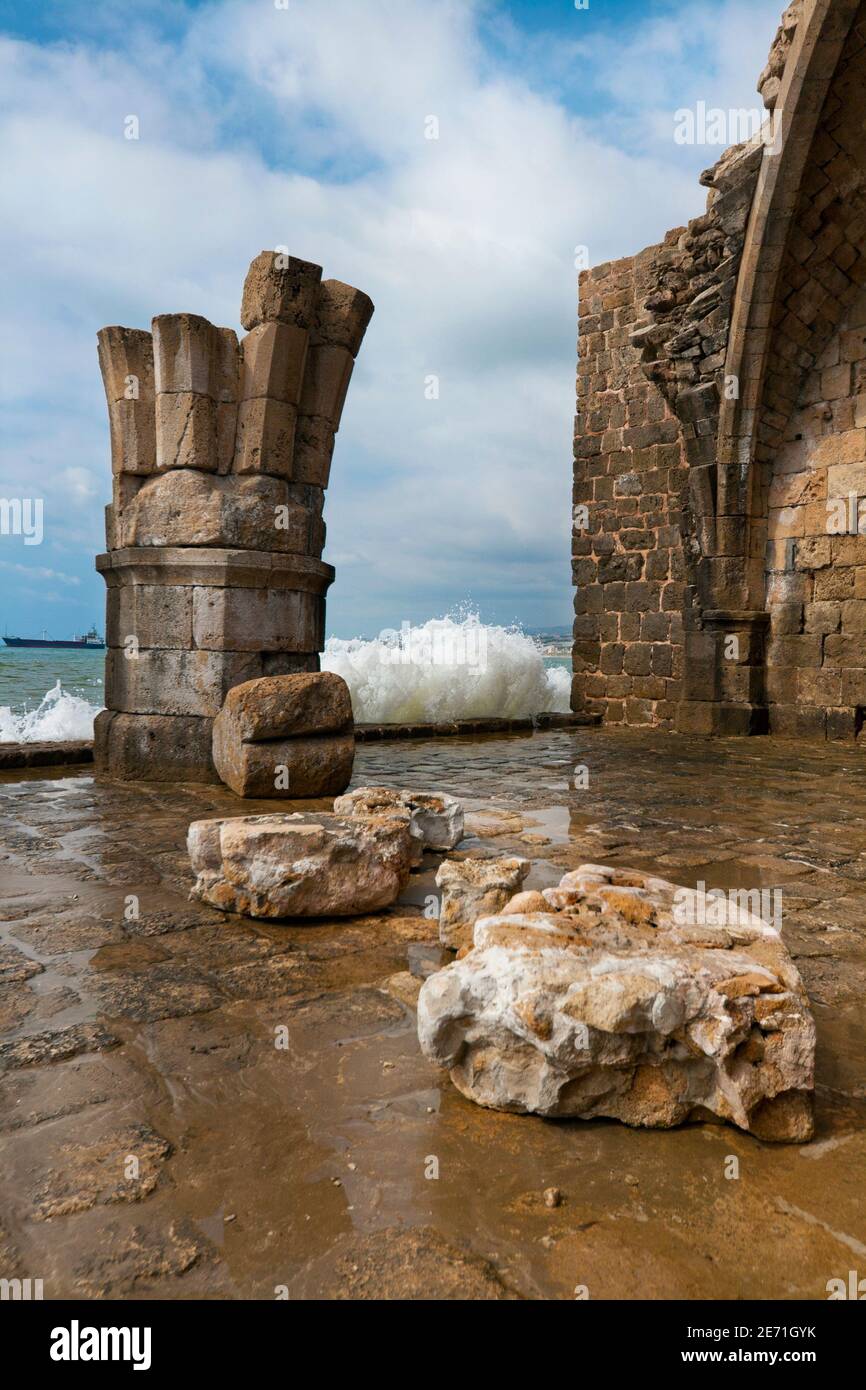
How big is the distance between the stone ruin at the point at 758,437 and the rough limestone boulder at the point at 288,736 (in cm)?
597

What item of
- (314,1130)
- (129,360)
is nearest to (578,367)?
(129,360)

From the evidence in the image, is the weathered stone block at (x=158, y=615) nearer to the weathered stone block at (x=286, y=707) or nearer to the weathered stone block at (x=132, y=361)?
the weathered stone block at (x=286, y=707)

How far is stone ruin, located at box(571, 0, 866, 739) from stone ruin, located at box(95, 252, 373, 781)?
5.03 m

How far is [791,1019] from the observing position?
1726 mm

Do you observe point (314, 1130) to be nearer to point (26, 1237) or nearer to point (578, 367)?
point (26, 1237)

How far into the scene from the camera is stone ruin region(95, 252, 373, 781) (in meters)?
5.74

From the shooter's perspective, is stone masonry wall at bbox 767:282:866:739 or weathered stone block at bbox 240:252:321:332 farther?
stone masonry wall at bbox 767:282:866:739

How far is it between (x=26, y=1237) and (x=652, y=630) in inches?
400

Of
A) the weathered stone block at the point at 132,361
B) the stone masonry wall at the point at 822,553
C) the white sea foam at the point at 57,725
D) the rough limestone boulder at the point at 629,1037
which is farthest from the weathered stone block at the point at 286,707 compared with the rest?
the stone masonry wall at the point at 822,553

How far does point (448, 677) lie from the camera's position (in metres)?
12.8

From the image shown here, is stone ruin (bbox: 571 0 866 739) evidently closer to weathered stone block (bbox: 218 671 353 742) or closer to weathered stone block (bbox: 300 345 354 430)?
weathered stone block (bbox: 300 345 354 430)

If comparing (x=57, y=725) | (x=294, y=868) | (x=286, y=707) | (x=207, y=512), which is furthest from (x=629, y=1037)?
(x=57, y=725)

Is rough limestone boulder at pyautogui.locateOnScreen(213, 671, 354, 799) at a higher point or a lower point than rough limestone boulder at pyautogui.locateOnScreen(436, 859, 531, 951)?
higher

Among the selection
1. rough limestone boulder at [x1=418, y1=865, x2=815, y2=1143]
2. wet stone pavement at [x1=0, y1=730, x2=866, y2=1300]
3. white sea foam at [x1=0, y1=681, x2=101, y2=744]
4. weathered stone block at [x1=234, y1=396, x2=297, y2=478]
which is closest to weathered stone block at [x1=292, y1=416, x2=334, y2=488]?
weathered stone block at [x1=234, y1=396, x2=297, y2=478]
